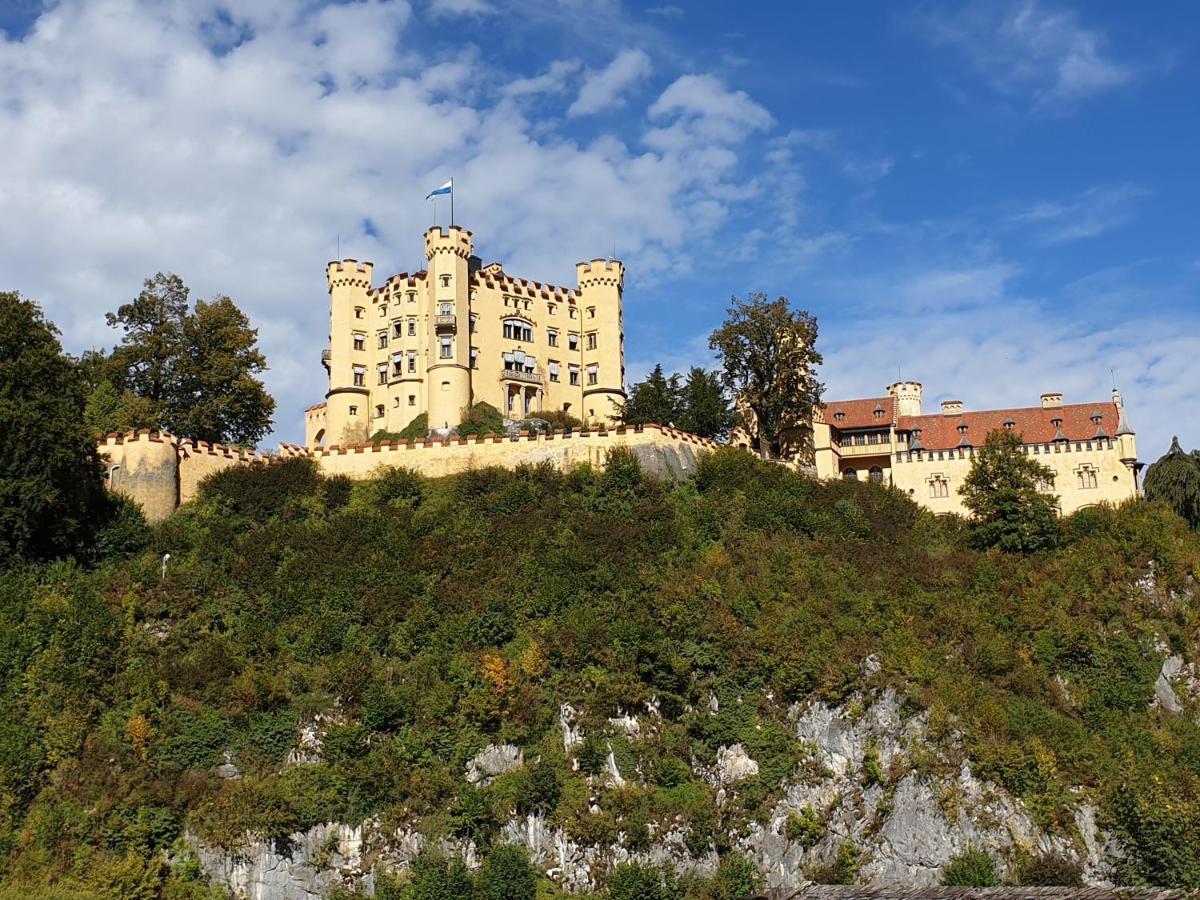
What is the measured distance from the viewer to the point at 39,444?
1901 inches

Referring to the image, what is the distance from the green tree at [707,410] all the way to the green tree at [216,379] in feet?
69.2

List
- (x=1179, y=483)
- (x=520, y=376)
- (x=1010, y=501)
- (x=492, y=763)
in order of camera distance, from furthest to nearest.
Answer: (x=520, y=376) → (x=1179, y=483) → (x=1010, y=501) → (x=492, y=763)

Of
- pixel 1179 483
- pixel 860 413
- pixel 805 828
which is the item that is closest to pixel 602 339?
pixel 860 413

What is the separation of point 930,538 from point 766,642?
1490 cm

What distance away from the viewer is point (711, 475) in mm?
58906

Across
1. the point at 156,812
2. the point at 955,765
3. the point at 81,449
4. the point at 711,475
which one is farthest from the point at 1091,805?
the point at 81,449

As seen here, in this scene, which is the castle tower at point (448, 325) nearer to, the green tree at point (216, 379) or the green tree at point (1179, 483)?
the green tree at point (216, 379)

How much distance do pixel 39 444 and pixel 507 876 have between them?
23339 millimetres

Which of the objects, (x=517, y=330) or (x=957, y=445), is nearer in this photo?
(x=957, y=445)

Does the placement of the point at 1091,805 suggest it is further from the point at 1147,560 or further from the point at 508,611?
the point at 508,611

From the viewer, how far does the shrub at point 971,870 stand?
39906 mm

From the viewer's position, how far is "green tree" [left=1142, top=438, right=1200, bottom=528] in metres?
59.3

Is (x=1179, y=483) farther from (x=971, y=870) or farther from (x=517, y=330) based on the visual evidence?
(x=517, y=330)

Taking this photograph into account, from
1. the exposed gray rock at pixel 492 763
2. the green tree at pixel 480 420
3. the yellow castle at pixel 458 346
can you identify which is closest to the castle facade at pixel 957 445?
the yellow castle at pixel 458 346
